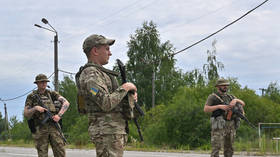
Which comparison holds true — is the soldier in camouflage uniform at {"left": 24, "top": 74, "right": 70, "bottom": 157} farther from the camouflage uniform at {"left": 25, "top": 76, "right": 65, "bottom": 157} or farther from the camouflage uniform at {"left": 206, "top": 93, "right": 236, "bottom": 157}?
the camouflage uniform at {"left": 206, "top": 93, "right": 236, "bottom": 157}

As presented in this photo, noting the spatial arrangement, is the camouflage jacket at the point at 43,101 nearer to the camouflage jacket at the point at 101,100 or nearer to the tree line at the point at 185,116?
the camouflage jacket at the point at 101,100

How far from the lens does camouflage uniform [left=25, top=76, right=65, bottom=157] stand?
7.77 metres

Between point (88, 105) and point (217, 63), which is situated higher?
point (217, 63)

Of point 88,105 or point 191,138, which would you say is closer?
point 88,105

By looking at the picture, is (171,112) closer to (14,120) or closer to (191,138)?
(191,138)

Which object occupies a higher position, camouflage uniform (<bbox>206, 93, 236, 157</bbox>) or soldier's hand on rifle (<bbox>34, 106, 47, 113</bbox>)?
soldier's hand on rifle (<bbox>34, 106, 47, 113</bbox>)

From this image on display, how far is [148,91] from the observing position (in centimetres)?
5441

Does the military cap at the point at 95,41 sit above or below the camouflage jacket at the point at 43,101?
above

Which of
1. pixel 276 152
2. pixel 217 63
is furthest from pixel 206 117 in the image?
pixel 217 63

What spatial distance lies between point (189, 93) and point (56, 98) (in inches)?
577

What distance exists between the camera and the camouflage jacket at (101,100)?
13.8 ft

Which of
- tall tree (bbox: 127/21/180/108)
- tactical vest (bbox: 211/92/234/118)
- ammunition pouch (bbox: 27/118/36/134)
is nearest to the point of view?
ammunition pouch (bbox: 27/118/36/134)

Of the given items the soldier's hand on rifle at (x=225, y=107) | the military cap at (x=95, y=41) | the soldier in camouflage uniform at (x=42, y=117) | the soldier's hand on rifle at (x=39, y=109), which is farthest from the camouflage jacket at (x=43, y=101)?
the military cap at (x=95, y=41)

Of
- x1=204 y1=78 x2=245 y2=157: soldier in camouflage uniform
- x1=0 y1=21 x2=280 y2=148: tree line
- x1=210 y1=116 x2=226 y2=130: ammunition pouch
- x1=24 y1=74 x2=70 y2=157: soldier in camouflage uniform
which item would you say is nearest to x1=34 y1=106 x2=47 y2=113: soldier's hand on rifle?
x1=24 y1=74 x2=70 y2=157: soldier in camouflage uniform
